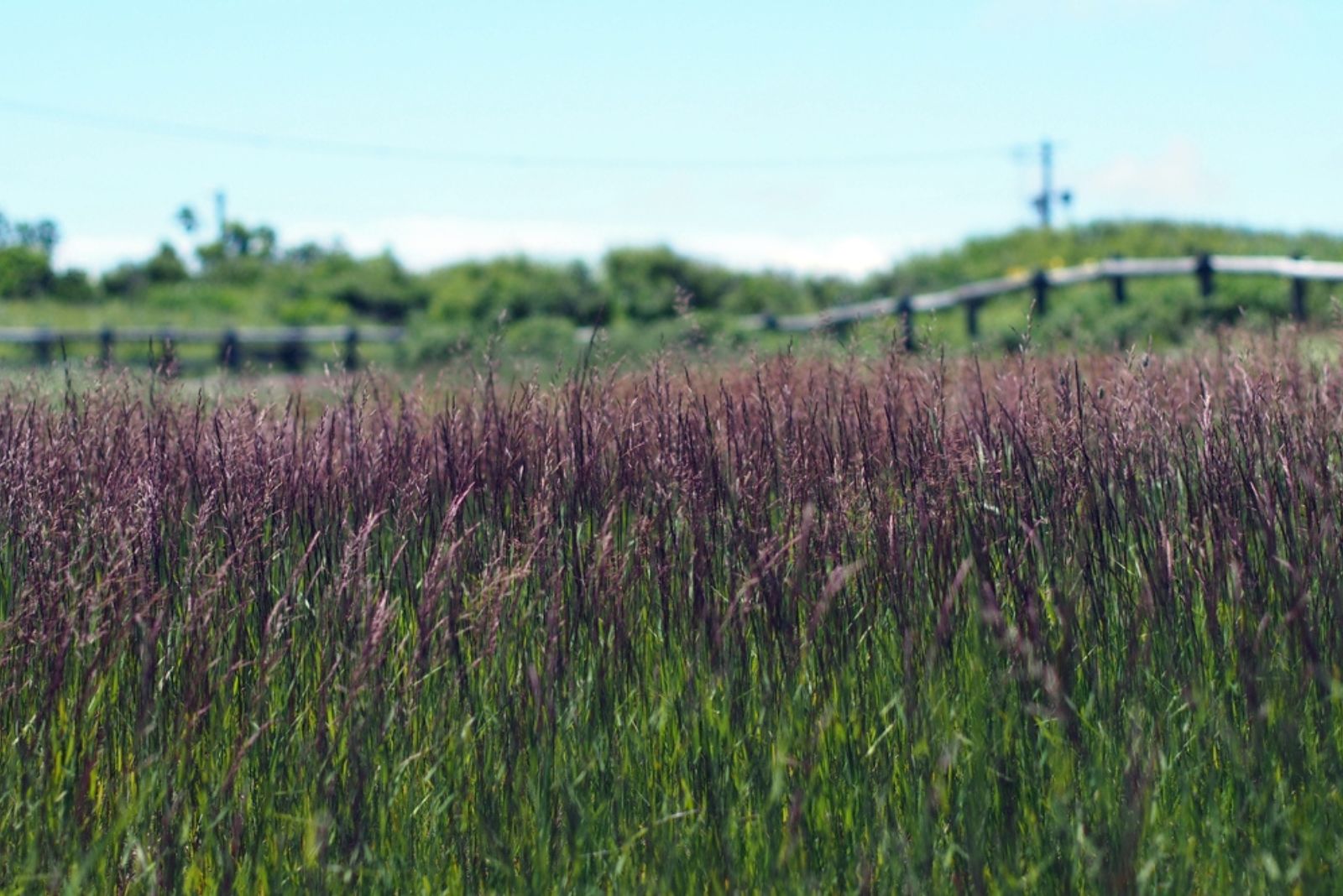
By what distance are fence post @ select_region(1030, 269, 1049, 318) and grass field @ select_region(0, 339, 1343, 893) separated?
1643 centimetres

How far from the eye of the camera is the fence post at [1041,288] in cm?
1950

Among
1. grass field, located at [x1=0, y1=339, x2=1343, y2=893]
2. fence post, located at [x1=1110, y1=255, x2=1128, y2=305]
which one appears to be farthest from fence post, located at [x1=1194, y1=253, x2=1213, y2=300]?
grass field, located at [x1=0, y1=339, x2=1343, y2=893]

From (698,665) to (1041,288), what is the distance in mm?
18602

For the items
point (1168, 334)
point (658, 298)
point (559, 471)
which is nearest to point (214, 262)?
point (658, 298)

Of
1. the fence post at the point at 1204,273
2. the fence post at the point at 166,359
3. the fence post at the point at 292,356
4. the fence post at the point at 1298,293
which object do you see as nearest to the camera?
the fence post at the point at 166,359

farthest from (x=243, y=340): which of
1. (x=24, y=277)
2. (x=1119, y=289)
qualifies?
(x=24, y=277)

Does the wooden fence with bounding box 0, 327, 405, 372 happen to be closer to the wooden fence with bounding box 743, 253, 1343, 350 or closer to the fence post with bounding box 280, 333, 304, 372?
the fence post with bounding box 280, 333, 304, 372

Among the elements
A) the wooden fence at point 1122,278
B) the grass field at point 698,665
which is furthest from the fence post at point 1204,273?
the grass field at point 698,665

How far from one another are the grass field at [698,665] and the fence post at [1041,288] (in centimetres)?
1643

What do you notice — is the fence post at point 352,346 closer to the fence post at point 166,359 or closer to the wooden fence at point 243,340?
the wooden fence at point 243,340

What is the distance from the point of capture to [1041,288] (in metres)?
20.2

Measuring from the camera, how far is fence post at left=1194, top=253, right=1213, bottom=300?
17.6 m

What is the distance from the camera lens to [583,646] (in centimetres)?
274

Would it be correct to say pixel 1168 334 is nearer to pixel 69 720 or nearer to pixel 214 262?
pixel 69 720
